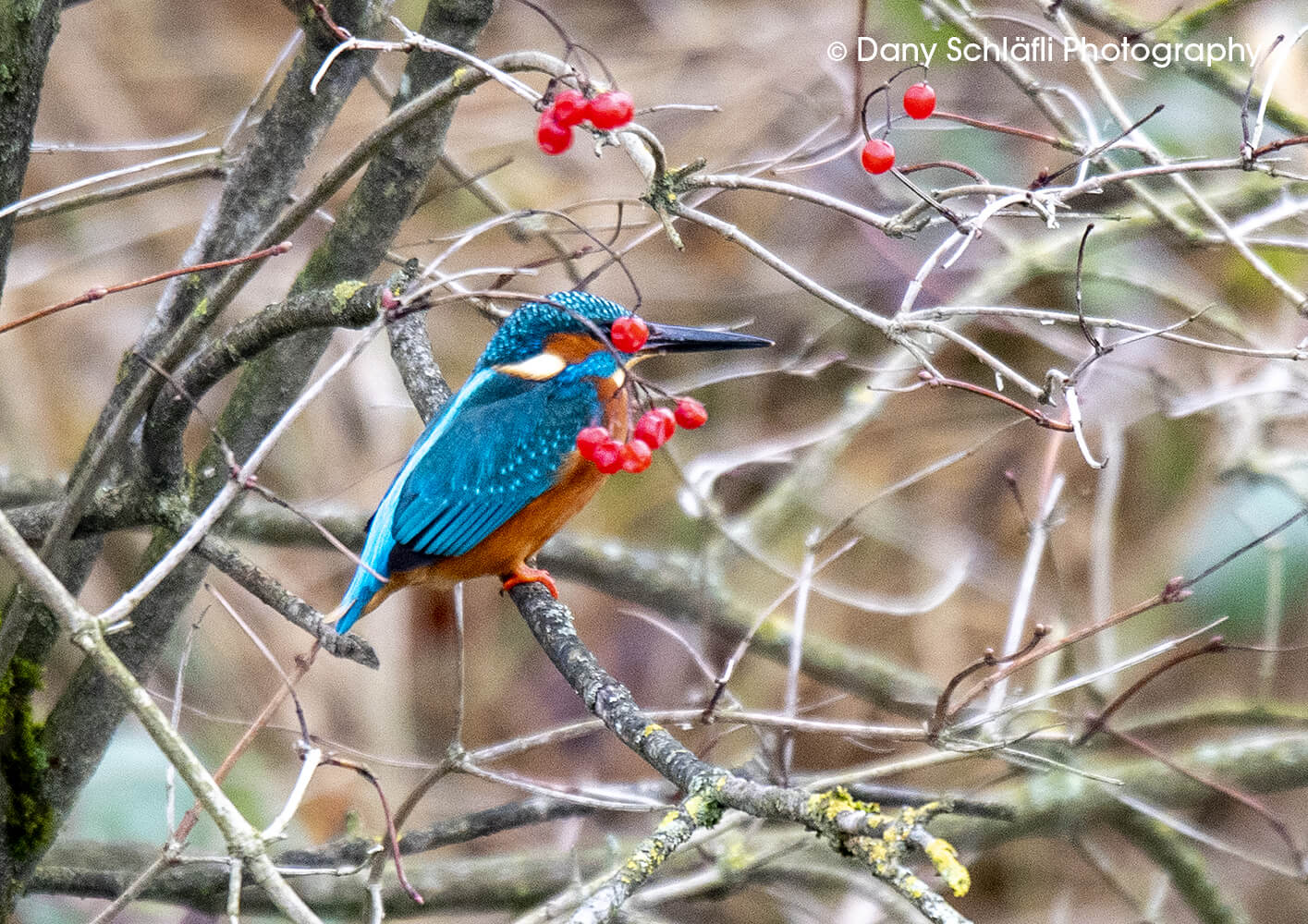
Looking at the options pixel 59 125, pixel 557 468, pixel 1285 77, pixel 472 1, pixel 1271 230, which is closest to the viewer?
pixel 472 1

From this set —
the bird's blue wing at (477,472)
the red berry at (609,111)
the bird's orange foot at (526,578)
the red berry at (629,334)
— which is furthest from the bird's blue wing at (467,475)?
the red berry at (609,111)

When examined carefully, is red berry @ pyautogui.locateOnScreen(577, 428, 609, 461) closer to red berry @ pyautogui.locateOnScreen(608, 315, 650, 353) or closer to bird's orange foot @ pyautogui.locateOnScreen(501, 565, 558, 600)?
red berry @ pyautogui.locateOnScreen(608, 315, 650, 353)

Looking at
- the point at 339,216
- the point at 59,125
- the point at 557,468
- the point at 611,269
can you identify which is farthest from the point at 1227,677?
the point at 59,125

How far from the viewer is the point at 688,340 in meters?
2.42

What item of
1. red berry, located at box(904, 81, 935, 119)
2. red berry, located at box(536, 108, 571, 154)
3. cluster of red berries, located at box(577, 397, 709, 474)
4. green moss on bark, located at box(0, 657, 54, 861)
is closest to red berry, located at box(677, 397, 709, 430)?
cluster of red berries, located at box(577, 397, 709, 474)

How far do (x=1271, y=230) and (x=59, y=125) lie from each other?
416 centimetres

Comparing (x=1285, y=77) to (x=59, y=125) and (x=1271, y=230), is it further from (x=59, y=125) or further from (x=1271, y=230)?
(x=59, y=125)

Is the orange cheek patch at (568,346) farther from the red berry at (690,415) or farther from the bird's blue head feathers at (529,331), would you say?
the red berry at (690,415)

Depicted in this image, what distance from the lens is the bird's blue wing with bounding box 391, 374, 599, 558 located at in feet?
8.22

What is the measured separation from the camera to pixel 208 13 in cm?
517

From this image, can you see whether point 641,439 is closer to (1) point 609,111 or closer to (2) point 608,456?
(2) point 608,456

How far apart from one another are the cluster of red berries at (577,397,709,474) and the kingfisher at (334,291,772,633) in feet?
1.64

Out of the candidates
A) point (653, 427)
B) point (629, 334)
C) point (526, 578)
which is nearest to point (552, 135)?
point (629, 334)

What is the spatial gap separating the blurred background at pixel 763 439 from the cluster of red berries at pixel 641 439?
1228 mm
